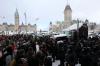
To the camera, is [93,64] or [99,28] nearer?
[93,64]

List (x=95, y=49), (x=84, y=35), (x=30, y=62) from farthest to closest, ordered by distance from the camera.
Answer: (x=84, y=35), (x=95, y=49), (x=30, y=62)

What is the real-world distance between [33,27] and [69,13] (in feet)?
79.8

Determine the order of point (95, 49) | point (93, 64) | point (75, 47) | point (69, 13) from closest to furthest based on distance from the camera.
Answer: point (93, 64), point (95, 49), point (75, 47), point (69, 13)

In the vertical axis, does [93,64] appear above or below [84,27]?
below

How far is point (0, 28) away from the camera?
160625mm

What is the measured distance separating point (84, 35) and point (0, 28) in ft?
457

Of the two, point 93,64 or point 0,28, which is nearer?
point 93,64

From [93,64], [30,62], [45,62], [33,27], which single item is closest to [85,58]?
[93,64]

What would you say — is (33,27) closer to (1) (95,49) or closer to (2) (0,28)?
(2) (0,28)

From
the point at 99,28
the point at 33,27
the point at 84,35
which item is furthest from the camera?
the point at 33,27

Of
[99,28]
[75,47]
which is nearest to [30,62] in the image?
[75,47]

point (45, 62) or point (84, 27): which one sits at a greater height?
point (84, 27)

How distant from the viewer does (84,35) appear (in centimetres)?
2402

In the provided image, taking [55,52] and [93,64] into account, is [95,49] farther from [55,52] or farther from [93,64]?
[55,52]
